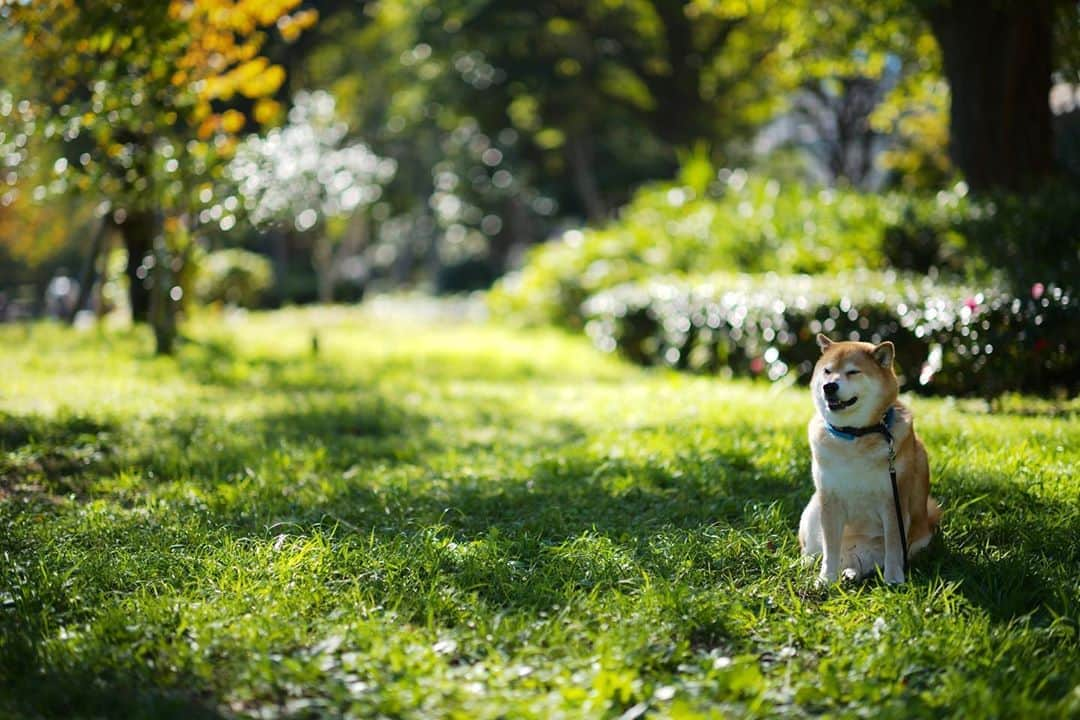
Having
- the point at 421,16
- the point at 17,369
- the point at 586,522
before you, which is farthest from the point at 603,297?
the point at 421,16

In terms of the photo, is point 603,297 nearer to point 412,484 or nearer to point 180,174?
point 180,174

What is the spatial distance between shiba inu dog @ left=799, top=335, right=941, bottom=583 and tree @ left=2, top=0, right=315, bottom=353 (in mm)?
5905

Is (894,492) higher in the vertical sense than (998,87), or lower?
lower

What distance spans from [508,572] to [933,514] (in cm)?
191

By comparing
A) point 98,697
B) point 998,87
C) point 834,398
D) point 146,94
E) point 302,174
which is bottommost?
point 98,697

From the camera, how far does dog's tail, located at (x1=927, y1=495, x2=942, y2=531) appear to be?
455 centimetres

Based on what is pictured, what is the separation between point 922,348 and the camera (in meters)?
8.18

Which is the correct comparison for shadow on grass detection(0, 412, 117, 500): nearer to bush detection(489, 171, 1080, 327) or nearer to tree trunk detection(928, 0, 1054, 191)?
bush detection(489, 171, 1080, 327)

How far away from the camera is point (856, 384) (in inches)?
159

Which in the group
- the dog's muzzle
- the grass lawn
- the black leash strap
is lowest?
the grass lawn

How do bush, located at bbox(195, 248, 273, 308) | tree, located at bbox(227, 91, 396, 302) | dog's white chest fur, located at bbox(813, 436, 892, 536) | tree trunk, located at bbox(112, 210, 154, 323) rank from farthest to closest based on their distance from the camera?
1. bush, located at bbox(195, 248, 273, 308)
2. tree trunk, located at bbox(112, 210, 154, 323)
3. tree, located at bbox(227, 91, 396, 302)
4. dog's white chest fur, located at bbox(813, 436, 892, 536)

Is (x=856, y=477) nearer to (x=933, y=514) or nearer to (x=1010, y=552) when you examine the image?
(x=933, y=514)

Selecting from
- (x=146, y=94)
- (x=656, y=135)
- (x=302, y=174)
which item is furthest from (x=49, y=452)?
(x=656, y=135)

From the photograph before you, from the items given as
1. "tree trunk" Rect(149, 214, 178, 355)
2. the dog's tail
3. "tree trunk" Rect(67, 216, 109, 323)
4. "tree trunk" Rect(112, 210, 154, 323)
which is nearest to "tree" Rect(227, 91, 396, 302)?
"tree trunk" Rect(149, 214, 178, 355)
